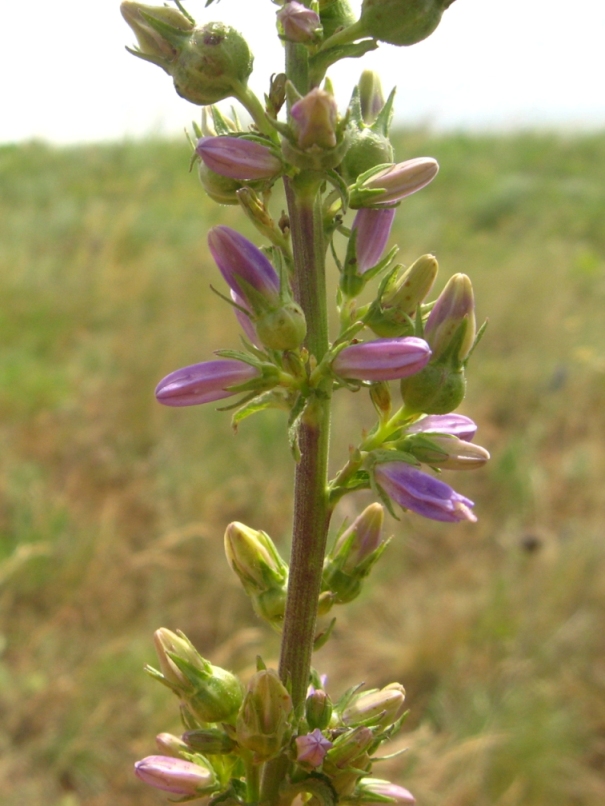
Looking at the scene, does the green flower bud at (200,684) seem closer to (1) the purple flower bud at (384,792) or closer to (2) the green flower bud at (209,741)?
(2) the green flower bud at (209,741)

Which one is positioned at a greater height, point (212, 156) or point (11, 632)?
point (212, 156)

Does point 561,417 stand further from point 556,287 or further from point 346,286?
point 346,286

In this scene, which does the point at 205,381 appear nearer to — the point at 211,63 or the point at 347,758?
the point at 211,63

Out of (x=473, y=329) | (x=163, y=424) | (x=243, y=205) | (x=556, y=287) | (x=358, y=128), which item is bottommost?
(x=473, y=329)

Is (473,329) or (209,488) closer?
(473,329)

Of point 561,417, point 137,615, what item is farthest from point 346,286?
point 561,417

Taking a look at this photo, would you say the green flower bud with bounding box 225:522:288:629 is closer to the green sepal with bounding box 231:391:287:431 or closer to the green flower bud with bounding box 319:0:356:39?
the green sepal with bounding box 231:391:287:431

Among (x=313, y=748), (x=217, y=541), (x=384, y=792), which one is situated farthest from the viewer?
(x=217, y=541)

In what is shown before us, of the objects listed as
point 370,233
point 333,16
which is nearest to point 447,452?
point 370,233
